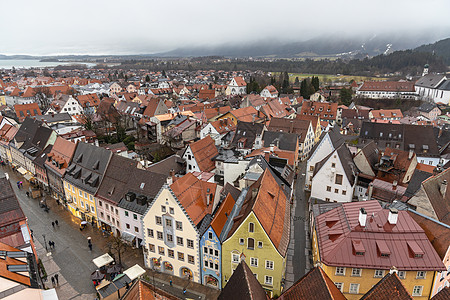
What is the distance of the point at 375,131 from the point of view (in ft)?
254

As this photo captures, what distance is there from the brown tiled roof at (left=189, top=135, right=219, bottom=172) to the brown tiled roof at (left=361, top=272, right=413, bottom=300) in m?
38.6

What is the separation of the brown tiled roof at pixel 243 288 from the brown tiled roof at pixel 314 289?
238 cm

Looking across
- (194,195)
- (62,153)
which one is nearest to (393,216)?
(194,195)

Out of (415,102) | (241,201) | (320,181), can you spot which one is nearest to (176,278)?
(241,201)

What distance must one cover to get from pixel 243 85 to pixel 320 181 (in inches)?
5790

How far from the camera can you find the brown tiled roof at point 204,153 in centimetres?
5597

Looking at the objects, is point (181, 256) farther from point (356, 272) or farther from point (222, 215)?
point (356, 272)

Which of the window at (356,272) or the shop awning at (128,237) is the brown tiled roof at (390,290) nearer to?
the window at (356,272)

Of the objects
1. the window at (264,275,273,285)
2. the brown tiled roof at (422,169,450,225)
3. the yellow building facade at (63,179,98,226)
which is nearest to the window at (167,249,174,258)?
the window at (264,275,273,285)

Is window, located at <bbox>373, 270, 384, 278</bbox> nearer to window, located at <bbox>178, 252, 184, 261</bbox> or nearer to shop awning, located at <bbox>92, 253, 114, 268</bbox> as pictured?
window, located at <bbox>178, 252, 184, 261</bbox>

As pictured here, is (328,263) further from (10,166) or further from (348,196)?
(10,166)

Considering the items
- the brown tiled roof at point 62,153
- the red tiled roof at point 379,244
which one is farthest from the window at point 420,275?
the brown tiled roof at point 62,153

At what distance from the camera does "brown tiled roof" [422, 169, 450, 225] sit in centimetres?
3759

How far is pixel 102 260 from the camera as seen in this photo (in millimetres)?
38094
